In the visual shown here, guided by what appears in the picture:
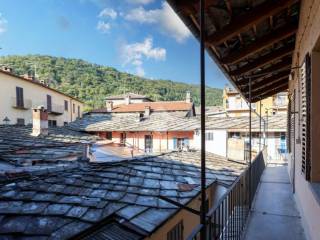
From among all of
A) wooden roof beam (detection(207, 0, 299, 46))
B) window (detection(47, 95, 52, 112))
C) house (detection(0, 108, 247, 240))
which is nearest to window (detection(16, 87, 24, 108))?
window (detection(47, 95, 52, 112))

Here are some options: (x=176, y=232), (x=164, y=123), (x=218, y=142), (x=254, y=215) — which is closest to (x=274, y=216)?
(x=254, y=215)

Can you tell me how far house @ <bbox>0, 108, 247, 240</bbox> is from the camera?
3.39m

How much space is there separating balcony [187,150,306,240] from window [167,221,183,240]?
1.17 metres

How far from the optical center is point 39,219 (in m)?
3.51

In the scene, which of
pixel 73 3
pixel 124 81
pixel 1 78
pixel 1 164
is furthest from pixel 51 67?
pixel 1 164

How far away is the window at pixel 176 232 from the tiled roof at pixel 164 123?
14.4 meters

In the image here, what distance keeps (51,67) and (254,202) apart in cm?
5017

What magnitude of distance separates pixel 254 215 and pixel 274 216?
0.27 metres

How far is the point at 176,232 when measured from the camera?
512 cm

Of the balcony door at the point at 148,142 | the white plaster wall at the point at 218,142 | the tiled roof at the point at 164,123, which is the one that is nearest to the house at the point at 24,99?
the tiled roof at the point at 164,123

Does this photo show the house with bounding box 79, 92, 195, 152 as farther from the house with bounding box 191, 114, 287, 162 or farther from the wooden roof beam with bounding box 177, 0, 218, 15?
the wooden roof beam with bounding box 177, 0, 218, 15

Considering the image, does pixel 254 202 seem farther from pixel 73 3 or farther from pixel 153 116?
pixel 73 3

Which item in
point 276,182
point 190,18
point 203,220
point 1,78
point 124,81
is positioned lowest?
point 276,182

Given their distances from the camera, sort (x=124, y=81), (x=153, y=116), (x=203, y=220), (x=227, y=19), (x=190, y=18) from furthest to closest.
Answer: (x=124, y=81) → (x=153, y=116) → (x=227, y=19) → (x=190, y=18) → (x=203, y=220)
